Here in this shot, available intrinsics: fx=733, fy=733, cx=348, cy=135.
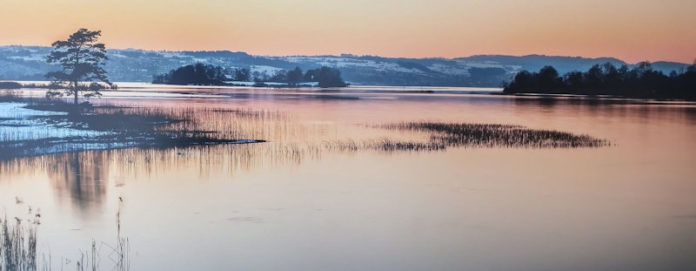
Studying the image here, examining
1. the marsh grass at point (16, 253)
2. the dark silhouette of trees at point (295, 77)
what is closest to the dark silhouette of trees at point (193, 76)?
the dark silhouette of trees at point (295, 77)

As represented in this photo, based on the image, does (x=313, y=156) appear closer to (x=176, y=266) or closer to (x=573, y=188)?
(x=573, y=188)

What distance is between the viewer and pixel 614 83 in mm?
89188

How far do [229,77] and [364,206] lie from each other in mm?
152667

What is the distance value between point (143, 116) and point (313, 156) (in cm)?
1418

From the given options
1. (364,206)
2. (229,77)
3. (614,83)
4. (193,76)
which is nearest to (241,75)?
(229,77)

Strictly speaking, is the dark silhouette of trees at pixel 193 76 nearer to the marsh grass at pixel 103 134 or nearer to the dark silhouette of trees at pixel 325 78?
the dark silhouette of trees at pixel 325 78

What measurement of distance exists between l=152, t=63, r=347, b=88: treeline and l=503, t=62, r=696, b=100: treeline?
56.9 m

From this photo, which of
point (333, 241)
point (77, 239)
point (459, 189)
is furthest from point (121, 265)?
point (459, 189)

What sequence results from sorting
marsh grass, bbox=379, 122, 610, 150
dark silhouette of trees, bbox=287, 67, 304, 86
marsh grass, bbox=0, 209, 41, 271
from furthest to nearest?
dark silhouette of trees, bbox=287, 67, 304, 86, marsh grass, bbox=379, 122, 610, 150, marsh grass, bbox=0, 209, 41, 271

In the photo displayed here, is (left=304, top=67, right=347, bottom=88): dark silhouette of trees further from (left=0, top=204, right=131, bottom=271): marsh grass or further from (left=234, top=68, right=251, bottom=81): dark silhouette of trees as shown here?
(left=0, top=204, right=131, bottom=271): marsh grass

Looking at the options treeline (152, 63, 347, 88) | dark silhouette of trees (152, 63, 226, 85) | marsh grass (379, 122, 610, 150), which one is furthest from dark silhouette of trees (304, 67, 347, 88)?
marsh grass (379, 122, 610, 150)

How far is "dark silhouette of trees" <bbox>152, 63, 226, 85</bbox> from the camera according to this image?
146m

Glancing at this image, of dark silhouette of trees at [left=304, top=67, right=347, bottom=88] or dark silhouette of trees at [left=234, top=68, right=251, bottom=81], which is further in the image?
dark silhouette of trees at [left=234, top=68, right=251, bottom=81]

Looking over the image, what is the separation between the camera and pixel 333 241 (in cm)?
1147
